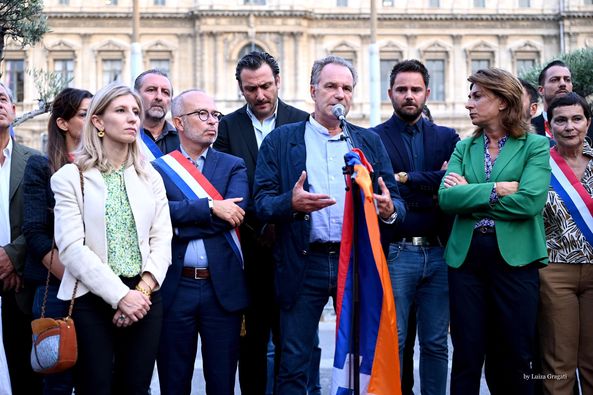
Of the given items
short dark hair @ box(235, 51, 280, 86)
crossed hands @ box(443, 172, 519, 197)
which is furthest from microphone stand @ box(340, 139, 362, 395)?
short dark hair @ box(235, 51, 280, 86)

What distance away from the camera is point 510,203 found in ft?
14.6

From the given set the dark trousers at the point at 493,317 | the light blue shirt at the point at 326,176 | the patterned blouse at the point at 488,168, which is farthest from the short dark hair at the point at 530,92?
the light blue shirt at the point at 326,176

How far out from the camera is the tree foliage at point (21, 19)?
10337 millimetres

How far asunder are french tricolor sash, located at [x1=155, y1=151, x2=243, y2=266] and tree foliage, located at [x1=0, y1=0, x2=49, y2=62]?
6088mm

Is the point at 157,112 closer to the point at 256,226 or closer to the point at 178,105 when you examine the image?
the point at 178,105

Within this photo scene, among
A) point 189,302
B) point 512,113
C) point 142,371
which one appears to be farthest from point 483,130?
point 142,371

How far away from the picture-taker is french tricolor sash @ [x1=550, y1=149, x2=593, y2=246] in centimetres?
507

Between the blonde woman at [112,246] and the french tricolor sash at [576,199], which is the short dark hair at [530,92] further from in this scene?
the blonde woman at [112,246]

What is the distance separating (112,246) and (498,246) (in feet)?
7.02

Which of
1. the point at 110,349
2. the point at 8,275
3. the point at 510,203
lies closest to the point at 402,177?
the point at 510,203

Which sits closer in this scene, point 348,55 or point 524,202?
point 524,202

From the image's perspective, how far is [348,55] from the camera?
41844mm

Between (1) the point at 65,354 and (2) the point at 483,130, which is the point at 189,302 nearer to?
(1) the point at 65,354

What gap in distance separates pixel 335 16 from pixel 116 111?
126ft
